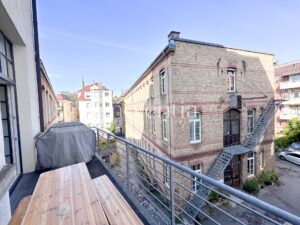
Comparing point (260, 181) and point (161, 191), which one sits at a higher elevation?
point (161, 191)

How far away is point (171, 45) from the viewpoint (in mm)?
8703

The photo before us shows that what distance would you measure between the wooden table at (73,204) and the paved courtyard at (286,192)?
1109 centimetres

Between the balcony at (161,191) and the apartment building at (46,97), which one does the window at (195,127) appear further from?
the apartment building at (46,97)

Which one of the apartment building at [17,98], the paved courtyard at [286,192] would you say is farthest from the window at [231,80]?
the apartment building at [17,98]

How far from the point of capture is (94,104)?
33344 millimetres

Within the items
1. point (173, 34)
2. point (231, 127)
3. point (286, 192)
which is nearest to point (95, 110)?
point (231, 127)

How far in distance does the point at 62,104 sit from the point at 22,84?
1468 inches

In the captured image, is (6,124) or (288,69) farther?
(288,69)

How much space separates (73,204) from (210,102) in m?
9.70

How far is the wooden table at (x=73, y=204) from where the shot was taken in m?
1.27

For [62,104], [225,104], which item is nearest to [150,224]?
[225,104]

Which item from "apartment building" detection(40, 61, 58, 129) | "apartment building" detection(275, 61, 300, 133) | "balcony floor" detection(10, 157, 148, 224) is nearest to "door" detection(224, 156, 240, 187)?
"balcony floor" detection(10, 157, 148, 224)

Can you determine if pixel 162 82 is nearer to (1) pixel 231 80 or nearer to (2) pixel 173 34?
(2) pixel 173 34

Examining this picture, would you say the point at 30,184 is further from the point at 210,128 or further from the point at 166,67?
the point at 210,128
